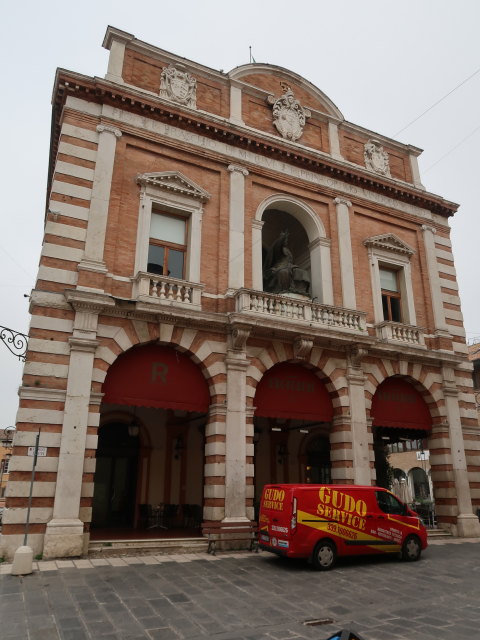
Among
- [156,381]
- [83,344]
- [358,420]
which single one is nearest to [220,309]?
[156,381]

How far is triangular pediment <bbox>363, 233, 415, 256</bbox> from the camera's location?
19.4m

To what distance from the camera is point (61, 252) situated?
13.6 m

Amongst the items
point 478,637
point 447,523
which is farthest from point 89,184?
point 447,523

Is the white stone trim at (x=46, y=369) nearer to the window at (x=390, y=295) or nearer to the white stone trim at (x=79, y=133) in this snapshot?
the white stone trim at (x=79, y=133)

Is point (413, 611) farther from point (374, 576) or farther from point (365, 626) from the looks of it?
point (374, 576)

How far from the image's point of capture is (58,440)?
39.9 ft

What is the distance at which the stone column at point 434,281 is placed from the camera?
781 inches

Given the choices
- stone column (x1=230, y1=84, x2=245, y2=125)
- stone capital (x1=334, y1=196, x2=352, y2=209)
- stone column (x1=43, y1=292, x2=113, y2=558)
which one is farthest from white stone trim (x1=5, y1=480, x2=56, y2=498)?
stone capital (x1=334, y1=196, x2=352, y2=209)

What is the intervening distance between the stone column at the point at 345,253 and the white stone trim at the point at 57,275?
9521mm

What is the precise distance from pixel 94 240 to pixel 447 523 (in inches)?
606

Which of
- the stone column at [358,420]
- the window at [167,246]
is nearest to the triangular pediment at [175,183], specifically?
the window at [167,246]

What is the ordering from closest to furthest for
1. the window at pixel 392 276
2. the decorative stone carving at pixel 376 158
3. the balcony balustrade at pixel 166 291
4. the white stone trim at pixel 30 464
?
the white stone trim at pixel 30 464
the balcony balustrade at pixel 166 291
the window at pixel 392 276
the decorative stone carving at pixel 376 158

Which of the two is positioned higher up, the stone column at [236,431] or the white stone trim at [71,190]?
the white stone trim at [71,190]

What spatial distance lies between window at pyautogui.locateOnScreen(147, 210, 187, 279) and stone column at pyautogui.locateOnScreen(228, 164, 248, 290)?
5.24 ft
